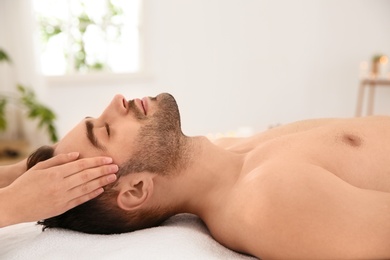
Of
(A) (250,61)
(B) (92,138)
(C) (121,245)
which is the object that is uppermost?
(A) (250,61)

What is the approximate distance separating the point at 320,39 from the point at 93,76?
261 centimetres

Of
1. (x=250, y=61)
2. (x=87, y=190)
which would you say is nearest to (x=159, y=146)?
(x=87, y=190)

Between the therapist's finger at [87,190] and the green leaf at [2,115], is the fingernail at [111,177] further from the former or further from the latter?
the green leaf at [2,115]

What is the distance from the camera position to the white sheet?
1.07 metres

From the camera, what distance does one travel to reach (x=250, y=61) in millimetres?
5027

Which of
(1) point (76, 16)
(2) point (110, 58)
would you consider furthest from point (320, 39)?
(1) point (76, 16)

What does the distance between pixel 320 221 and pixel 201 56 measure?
3.99 metres

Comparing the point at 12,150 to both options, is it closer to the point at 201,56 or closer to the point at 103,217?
the point at 201,56

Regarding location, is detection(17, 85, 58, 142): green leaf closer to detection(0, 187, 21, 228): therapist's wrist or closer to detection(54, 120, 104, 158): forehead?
detection(54, 120, 104, 158): forehead

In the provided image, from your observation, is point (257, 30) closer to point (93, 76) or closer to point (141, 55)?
point (141, 55)

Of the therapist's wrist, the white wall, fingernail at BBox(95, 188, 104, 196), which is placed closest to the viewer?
the therapist's wrist

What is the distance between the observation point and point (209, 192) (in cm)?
136

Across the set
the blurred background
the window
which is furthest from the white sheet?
the window

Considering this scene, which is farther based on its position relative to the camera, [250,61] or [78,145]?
[250,61]
